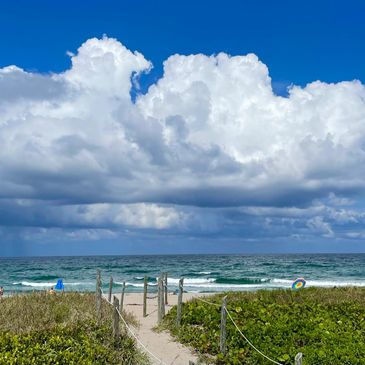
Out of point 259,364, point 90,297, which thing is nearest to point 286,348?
point 259,364

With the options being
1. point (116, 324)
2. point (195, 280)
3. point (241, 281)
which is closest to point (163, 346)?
point (116, 324)

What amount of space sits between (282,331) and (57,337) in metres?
6.34

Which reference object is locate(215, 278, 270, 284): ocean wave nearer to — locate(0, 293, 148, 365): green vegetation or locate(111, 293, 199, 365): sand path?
locate(111, 293, 199, 365): sand path

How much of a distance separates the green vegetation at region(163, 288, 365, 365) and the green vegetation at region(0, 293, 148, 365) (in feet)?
7.82

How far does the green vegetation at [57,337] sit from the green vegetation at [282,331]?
238cm

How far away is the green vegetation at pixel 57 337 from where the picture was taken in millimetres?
9227

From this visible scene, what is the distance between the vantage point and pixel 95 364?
31.3 feet

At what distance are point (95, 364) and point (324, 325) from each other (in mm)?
7155

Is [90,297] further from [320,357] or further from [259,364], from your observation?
[320,357]

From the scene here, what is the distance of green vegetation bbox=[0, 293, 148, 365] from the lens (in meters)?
9.23

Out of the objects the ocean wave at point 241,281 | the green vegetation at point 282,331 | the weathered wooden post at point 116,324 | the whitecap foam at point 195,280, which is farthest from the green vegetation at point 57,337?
the ocean wave at point 241,281

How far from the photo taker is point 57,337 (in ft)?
33.3

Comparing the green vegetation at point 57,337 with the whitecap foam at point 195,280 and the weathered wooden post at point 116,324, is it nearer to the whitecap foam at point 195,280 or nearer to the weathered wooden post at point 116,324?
the weathered wooden post at point 116,324

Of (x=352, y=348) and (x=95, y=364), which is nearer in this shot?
(x=95, y=364)
